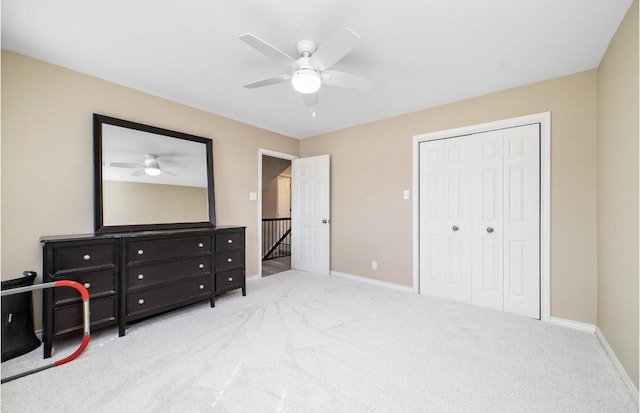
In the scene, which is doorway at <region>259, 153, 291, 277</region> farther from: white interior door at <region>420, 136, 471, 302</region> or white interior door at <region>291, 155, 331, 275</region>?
white interior door at <region>420, 136, 471, 302</region>

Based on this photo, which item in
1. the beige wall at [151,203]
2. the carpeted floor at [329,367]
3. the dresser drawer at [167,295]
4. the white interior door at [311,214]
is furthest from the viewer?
the white interior door at [311,214]

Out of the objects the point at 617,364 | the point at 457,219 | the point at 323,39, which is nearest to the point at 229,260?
the point at 323,39

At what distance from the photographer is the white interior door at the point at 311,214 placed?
4555mm

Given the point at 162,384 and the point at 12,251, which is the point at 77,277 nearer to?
the point at 12,251

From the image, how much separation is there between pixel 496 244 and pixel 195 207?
375cm

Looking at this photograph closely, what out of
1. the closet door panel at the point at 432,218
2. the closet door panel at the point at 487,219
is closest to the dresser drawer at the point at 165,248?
the closet door panel at the point at 432,218

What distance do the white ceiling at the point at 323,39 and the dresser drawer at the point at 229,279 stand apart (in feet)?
7.22

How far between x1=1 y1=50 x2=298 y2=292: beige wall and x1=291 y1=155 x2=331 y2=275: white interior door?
96.1 inches

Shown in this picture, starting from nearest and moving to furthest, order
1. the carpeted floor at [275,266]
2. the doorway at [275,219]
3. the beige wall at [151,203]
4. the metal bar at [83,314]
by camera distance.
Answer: the metal bar at [83,314]
the beige wall at [151,203]
the carpeted floor at [275,266]
the doorway at [275,219]

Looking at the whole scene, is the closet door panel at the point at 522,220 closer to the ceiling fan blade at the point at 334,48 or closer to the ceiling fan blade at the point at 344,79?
the ceiling fan blade at the point at 344,79

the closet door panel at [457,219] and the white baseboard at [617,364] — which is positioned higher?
the closet door panel at [457,219]

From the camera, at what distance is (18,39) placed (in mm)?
2072

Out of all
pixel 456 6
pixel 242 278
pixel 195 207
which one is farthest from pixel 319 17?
pixel 242 278

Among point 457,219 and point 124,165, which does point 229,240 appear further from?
point 457,219
